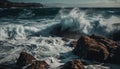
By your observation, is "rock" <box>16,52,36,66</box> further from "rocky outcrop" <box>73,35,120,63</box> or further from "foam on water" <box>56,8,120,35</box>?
"foam on water" <box>56,8,120,35</box>

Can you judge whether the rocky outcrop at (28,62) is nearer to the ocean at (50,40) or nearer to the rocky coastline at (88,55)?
the rocky coastline at (88,55)

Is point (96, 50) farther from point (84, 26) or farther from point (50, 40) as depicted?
point (84, 26)

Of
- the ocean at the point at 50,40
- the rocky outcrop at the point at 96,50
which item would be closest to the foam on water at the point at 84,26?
the ocean at the point at 50,40

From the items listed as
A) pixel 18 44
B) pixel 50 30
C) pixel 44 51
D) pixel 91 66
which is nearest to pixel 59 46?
pixel 44 51

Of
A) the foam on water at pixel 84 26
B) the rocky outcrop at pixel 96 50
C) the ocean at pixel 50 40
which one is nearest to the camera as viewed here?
the rocky outcrop at pixel 96 50

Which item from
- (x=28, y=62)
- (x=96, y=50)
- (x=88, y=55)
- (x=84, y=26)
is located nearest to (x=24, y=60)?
(x=28, y=62)

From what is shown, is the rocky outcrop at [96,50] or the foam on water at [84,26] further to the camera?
the foam on water at [84,26]

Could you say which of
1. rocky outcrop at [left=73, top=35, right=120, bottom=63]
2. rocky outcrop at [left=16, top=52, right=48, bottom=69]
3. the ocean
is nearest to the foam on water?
the ocean

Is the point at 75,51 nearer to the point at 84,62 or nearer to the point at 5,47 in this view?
the point at 84,62
